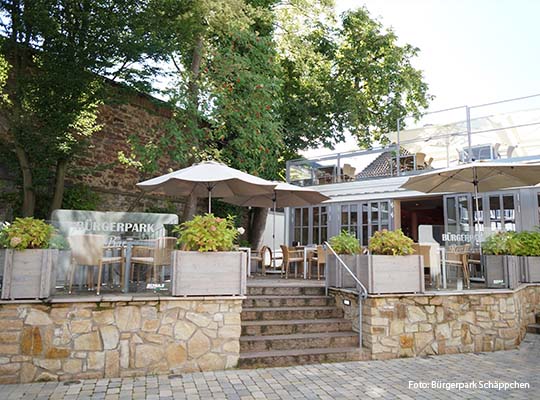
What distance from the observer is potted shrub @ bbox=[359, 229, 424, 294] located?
220 inches

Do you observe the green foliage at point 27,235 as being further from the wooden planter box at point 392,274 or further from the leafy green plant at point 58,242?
the wooden planter box at point 392,274

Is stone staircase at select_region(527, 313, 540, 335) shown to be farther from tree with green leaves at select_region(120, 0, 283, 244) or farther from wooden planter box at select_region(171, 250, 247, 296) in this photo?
tree with green leaves at select_region(120, 0, 283, 244)

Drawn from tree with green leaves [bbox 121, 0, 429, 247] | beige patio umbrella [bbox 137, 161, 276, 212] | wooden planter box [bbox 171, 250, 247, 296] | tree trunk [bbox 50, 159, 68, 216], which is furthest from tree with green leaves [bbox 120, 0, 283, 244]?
wooden planter box [bbox 171, 250, 247, 296]

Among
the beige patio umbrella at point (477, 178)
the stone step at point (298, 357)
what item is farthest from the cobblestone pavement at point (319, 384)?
the beige patio umbrella at point (477, 178)

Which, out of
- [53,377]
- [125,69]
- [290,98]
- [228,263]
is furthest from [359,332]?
[290,98]

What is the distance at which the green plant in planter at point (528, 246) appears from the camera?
7102 mm

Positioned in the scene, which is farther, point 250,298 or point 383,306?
point 250,298

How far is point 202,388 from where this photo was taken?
13.7 ft

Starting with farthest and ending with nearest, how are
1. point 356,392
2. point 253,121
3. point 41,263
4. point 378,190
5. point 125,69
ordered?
point 378,190
point 253,121
point 125,69
point 41,263
point 356,392

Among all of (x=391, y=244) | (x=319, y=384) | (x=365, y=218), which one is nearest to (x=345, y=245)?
(x=391, y=244)

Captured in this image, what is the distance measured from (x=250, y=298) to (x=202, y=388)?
1.98 meters

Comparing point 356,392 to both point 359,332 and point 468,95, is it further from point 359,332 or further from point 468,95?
point 468,95

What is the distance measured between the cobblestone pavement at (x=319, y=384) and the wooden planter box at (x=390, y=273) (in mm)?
957

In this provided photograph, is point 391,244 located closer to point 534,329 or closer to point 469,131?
point 534,329
